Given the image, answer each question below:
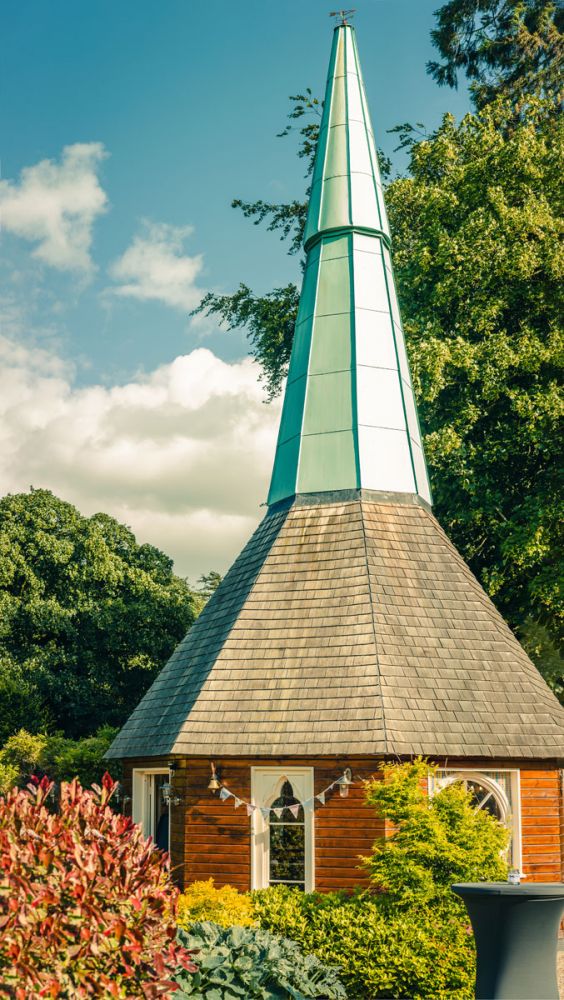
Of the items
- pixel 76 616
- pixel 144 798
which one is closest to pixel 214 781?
pixel 144 798

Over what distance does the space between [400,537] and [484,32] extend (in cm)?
1729

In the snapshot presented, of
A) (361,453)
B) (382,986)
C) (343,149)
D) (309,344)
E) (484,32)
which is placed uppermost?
(484,32)

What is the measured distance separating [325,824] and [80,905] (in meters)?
7.43

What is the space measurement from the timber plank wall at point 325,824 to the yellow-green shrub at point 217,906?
38.5 inches

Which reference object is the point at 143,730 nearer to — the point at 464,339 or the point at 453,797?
the point at 453,797

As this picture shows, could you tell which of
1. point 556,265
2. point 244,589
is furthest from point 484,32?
point 244,589

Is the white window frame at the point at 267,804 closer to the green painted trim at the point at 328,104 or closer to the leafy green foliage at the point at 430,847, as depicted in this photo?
the leafy green foliage at the point at 430,847

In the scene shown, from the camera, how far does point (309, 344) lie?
16594 mm

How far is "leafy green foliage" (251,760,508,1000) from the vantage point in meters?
9.83

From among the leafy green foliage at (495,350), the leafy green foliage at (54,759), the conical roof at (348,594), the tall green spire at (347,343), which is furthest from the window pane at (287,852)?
the leafy green foliage at (495,350)

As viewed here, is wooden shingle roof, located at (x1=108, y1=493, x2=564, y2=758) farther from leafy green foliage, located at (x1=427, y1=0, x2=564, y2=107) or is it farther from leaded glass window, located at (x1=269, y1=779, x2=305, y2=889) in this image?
leafy green foliage, located at (x1=427, y1=0, x2=564, y2=107)

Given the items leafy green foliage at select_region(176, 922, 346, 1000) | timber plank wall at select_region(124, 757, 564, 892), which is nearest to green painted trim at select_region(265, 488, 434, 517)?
timber plank wall at select_region(124, 757, 564, 892)

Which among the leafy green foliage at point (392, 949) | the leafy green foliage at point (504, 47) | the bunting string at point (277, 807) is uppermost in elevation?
the leafy green foliage at point (504, 47)

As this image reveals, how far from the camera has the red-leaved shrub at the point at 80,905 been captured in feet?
16.4
